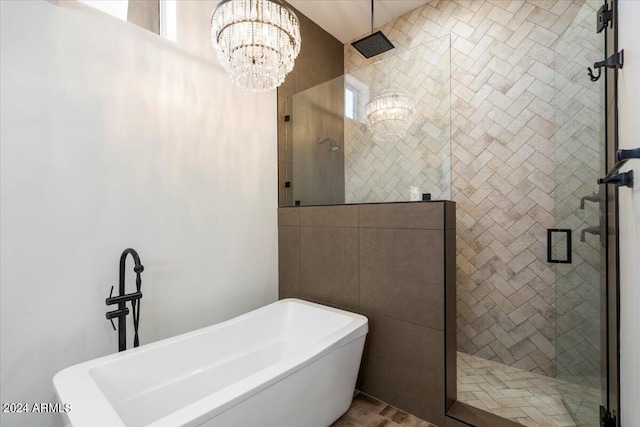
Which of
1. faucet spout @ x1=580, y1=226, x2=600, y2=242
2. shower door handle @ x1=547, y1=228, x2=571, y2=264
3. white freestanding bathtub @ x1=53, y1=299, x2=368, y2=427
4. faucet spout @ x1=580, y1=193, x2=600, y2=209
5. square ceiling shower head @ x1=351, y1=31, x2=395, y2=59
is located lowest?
white freestanding bathtub @ x1=53, y1=299, x2=368, y2=427

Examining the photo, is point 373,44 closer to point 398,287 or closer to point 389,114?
point 389,114

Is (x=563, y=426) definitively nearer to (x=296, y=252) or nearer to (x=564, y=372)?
(x=564, y=372)

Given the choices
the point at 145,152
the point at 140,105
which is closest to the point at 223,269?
A: the point at 145,152

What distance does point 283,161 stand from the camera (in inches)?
112

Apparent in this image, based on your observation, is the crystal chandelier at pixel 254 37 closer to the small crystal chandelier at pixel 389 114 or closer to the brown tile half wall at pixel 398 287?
the small crystal chandelier at pixel 389 114

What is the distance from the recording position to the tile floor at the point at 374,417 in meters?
1.85

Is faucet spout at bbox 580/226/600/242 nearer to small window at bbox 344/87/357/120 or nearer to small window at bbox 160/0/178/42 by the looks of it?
small window at bbox 344/87/357/120

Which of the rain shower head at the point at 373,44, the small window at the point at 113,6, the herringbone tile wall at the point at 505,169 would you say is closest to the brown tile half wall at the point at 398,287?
the herringbone tile wall at the point at 505,169

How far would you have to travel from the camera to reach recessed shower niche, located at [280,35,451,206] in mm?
1999

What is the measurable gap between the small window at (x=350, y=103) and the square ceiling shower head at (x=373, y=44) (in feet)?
2.14

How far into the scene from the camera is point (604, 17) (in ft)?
4.64

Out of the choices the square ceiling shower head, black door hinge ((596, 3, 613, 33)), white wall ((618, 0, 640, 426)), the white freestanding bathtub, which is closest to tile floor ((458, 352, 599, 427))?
white wall ((618, 0, 640, 426))

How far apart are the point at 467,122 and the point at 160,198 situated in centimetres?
263

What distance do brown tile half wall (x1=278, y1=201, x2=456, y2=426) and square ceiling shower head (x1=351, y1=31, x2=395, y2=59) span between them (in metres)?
1.62
